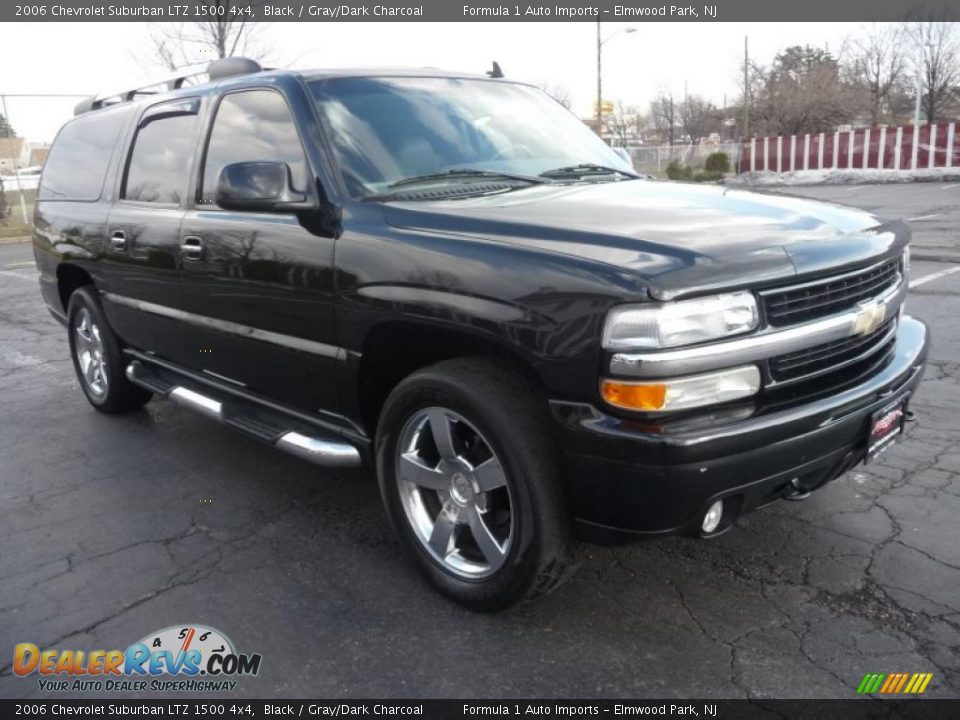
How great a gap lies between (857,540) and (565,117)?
250cm

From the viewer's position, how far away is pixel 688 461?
7.36 feet

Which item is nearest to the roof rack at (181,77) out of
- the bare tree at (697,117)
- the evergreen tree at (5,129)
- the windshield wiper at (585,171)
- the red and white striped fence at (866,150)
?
the windshield wiper at (585,171)

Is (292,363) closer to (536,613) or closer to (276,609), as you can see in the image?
(276,609)

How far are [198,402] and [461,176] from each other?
177 centimetres

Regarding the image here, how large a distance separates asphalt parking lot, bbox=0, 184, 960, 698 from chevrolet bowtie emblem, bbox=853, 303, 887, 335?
933 mm

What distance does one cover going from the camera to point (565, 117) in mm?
4258

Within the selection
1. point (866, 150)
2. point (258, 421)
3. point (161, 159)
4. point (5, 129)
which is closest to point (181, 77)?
point (161, 159)

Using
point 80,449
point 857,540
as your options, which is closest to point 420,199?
point 857,540

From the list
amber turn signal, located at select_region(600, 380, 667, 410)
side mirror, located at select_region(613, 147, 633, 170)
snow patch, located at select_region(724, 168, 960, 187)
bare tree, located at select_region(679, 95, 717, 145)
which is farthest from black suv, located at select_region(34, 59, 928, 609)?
bare tree, located at select_region(679, 95, 717, 145)

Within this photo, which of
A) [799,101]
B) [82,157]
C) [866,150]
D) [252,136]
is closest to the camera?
[252,136]

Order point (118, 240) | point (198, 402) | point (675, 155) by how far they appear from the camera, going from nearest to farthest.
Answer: point (198, 402)
point (118, 240)
point (675, 155)

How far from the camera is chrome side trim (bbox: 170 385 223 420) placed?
3859 millimetres

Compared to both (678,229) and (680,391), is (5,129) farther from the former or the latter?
(680,391)
